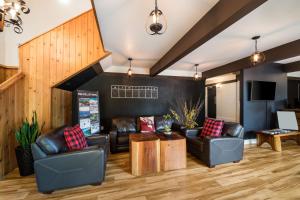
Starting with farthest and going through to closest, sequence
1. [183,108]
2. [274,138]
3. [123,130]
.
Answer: [183,108] < [123,130] < [274,138]

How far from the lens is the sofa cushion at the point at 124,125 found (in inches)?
171

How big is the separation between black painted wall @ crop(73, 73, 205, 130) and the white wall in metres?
1.79

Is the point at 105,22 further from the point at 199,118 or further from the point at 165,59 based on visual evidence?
the point at 199,118

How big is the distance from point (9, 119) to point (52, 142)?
4.00 ft

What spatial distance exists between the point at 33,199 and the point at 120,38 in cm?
279

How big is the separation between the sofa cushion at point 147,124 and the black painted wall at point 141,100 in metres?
0.74

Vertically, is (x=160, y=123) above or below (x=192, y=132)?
above

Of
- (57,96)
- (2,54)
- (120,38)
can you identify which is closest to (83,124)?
(57,96)

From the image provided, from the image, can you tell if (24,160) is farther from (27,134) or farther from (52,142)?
(52,142)

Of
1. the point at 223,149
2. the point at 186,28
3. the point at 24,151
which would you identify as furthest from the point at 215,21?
the point at 24,151

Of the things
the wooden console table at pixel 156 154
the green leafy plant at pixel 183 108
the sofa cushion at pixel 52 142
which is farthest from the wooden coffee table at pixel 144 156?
the green leafy plant at pixel 183 108

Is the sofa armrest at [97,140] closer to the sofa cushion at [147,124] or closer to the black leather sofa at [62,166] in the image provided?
the black leather sofa at [62,166]

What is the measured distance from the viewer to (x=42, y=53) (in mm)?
3123

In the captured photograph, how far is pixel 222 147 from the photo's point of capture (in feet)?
10.0
